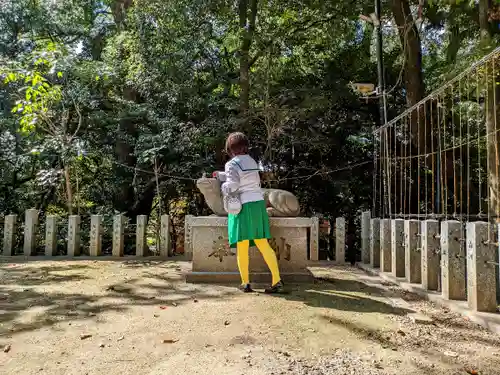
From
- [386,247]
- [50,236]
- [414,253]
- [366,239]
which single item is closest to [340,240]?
[366,239]

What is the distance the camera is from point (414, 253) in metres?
4.34

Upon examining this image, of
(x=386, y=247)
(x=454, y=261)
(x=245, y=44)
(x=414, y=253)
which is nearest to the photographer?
(x=454, y=261)

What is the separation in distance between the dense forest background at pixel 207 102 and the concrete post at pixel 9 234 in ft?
3.26

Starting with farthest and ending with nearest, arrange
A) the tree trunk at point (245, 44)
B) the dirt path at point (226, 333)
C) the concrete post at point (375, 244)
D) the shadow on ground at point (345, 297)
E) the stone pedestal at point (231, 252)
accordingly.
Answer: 1. the tree trunk at point (245, 44)
2. the concrete post at point (375, 244)
3. the stone pedestal at point (231, 252)
4. the shadow on ground at point (345, 297)
5. the dirt path at point (226, 333)

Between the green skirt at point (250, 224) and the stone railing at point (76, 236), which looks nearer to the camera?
the green skirt at point (250, 224)

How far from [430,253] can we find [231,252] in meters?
2.11

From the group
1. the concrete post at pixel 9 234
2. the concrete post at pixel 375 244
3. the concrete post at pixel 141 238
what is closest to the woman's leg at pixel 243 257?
the concrete post at pixel 375 244

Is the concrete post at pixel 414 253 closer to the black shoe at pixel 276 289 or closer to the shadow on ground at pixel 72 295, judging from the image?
the black shoe at pixel 276 289

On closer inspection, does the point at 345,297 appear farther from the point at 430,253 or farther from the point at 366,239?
the point at 366,239

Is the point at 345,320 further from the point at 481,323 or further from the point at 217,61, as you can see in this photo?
the point at 217,61

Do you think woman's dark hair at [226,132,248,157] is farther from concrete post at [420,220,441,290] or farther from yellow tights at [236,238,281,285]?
concrete post at [420,220,441,290]

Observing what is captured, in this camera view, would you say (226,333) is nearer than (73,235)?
Yes

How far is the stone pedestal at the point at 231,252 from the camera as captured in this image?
14.8ft

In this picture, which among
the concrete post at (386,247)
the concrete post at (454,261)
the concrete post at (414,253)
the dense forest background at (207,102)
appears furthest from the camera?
the dense forest background at (207,102)
